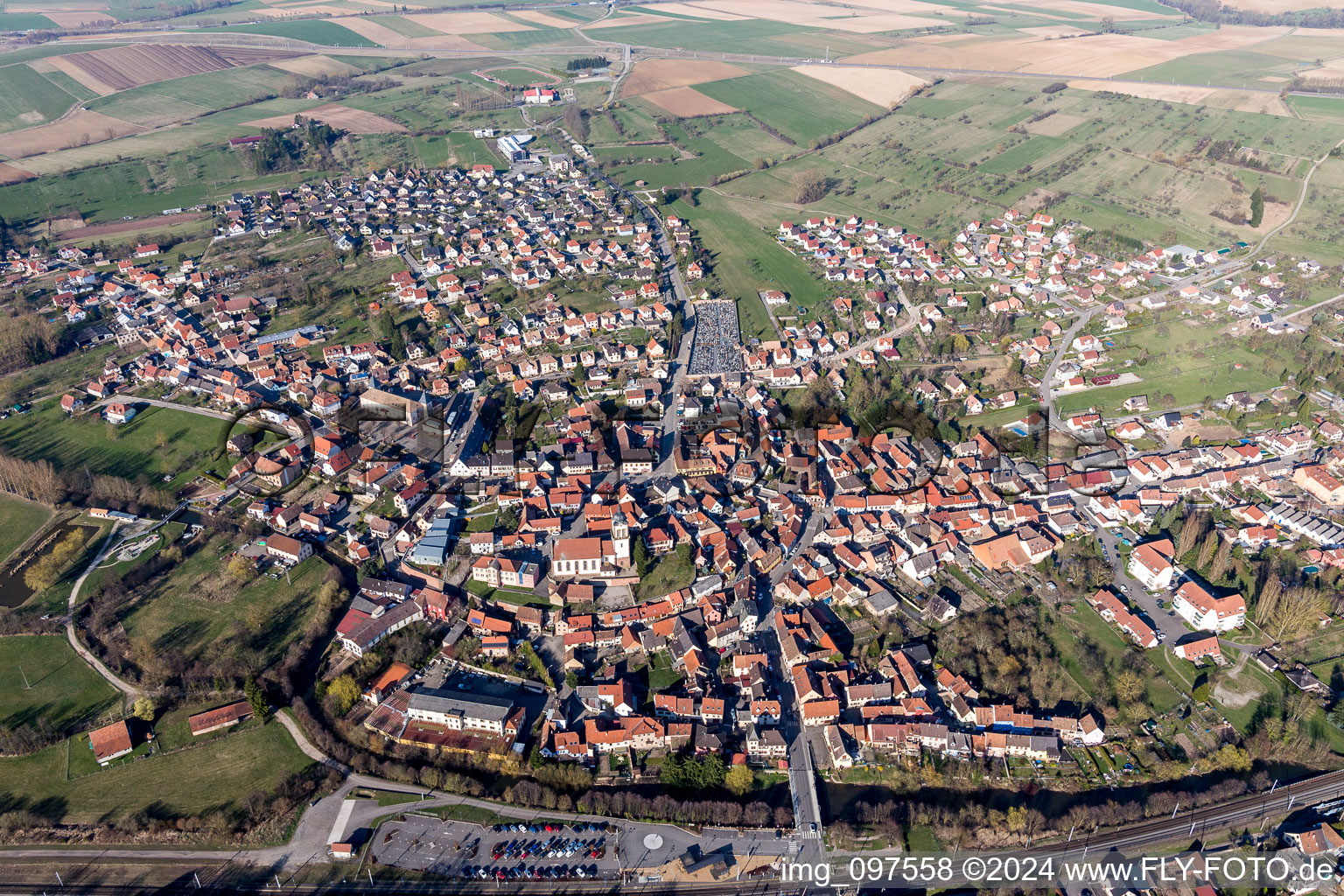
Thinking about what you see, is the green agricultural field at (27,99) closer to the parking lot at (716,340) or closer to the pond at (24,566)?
the pond at (24,566)

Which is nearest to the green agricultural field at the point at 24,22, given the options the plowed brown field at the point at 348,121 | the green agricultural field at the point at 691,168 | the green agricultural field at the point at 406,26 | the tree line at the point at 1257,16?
the green agricultural field at the point at 406,26

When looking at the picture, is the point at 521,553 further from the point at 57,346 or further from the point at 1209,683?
the point at 57,346

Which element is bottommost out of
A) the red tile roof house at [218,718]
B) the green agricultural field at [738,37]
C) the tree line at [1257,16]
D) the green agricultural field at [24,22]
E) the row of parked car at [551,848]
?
the red tile roof house at [218,718]

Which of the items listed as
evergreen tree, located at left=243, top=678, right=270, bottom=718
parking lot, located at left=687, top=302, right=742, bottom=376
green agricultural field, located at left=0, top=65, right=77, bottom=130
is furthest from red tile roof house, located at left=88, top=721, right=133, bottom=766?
green agricultural field, located at left=0, top=65, right=77, bottom=130

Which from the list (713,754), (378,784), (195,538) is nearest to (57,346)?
(195,538)

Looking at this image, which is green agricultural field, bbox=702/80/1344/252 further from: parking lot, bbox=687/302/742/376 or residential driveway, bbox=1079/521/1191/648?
residential driveway, bbox=1079/521/1191/648

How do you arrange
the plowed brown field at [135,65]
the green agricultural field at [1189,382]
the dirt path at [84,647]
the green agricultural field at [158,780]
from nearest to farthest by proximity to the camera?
the green agricultural field at [158,780], the dirt path at [84,647], the green agricultural field at [1189,382], the plowed brown field at [135,65]

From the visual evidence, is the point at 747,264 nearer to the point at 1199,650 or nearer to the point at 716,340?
the point at 716,340
